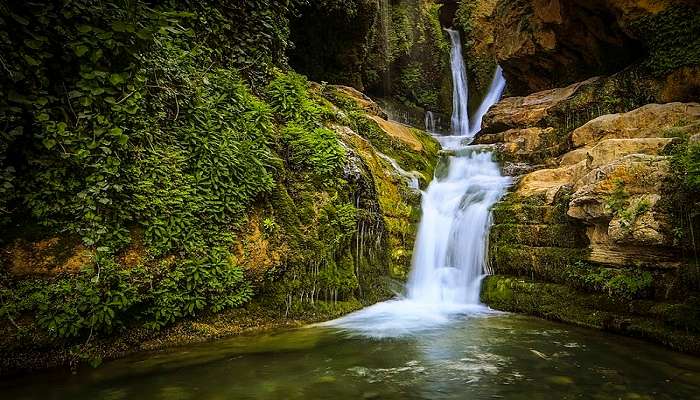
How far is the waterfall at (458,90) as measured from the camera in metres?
20.2

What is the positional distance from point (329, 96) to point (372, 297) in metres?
6.38

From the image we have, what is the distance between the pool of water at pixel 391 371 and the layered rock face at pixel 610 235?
635 mm

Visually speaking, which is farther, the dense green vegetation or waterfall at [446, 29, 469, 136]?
waterfall at [446, 29, 469, 136]

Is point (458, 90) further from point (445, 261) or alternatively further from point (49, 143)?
point (49, 143)

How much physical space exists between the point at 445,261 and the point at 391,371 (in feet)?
14.7

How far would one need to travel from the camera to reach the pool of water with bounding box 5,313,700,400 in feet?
11.9

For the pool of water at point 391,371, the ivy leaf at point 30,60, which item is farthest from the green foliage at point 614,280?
the ivy leaf at point 30,60

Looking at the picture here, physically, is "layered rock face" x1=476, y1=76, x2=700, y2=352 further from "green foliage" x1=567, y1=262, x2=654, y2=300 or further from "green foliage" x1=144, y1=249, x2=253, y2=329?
"green foliage" x1=144, y1=249, x2=253, y2=329

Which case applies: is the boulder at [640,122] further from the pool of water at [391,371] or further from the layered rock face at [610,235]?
the pool of water at [391,371]

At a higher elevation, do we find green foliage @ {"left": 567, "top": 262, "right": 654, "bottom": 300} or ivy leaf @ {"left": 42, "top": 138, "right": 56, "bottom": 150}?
ivy leaf @ {"left": 42, "top": 138, "right": 56, "bottom": 150}

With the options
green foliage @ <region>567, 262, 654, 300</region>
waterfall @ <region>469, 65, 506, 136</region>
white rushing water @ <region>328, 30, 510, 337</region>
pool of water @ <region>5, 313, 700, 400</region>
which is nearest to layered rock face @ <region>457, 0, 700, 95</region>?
waterfall @ <region>469, 65, 506, 136</region>

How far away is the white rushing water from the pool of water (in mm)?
853

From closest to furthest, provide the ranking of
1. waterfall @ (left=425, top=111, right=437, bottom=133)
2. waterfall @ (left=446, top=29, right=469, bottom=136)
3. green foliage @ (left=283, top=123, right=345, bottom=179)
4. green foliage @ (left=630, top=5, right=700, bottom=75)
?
1. green foliage @ (left=283, top=123, right=345, bottom=179)
2. green foliage @ (left=630, top=5, right=700, bottom=75)
3. waterfall @ (left=425, top=111, right=437, bottom=133)
4. waterfall @ (left=446, top=29, right=469, bottom=136)

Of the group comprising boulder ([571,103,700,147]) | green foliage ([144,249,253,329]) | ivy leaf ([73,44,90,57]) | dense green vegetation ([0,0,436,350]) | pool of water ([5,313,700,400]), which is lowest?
pool of water ([5,313,700,400])
